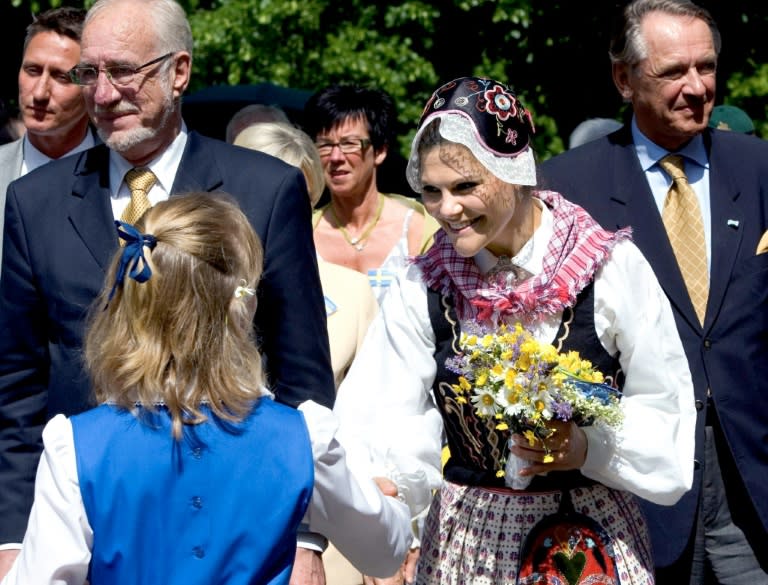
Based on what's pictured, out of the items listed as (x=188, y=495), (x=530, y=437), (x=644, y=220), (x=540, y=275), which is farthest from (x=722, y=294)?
(x=188, y=495)

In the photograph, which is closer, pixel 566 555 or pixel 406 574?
pixel 566 555

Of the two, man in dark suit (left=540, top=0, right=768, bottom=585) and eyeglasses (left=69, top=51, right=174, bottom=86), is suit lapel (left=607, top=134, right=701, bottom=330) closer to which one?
man in dark suit (left=540, top=0, right=768, bottom=585)

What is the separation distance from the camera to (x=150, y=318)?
323 centimetres

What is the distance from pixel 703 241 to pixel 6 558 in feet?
8.49

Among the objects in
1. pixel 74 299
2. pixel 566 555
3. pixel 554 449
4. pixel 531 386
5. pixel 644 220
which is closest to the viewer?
pixel 531 386

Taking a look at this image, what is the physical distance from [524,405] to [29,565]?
1241 mm

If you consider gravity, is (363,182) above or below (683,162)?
below

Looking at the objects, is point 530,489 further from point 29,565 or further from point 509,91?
point 29,565

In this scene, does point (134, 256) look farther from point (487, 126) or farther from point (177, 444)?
point (487, 126)

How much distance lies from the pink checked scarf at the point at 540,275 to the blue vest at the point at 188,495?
2.98ft

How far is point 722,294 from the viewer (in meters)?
5.07

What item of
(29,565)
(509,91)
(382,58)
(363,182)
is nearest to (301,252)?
(509,91)

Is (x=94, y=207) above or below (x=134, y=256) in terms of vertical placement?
below

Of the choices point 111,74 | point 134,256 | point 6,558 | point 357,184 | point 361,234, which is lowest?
point 6,558
